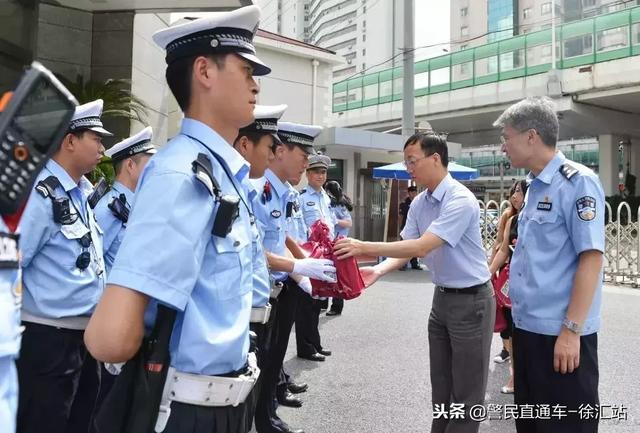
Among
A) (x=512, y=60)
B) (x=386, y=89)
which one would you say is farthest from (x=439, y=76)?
(x=512, y=60)

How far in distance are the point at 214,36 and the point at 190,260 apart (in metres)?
0.66

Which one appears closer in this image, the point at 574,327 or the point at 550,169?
the point at 574,327

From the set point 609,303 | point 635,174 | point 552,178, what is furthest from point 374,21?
point 552,178

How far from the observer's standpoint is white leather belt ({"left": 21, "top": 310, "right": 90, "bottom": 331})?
7.49 feet

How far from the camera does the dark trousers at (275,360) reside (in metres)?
3.52

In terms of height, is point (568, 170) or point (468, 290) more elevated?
point (568, 170)

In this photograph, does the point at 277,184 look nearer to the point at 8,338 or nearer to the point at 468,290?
the point at 468,290

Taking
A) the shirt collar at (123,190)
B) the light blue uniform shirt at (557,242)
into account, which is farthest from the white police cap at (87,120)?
the light blue uniform shirt at (557,242)

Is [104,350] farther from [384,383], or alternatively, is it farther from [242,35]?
[384,383]

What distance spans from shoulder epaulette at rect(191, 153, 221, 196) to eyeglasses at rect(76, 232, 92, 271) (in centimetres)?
138

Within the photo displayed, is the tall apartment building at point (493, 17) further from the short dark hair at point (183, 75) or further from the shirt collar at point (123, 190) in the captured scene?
the short dark hair at point (183, 75)

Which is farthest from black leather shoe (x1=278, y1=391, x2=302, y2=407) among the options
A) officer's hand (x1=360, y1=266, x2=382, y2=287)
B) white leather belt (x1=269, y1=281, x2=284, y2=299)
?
officer's hand (x1=360, y1=266, x2=382, y2=287)

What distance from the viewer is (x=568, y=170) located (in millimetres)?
2369

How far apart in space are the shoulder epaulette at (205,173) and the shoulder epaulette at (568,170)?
5.62 ft
